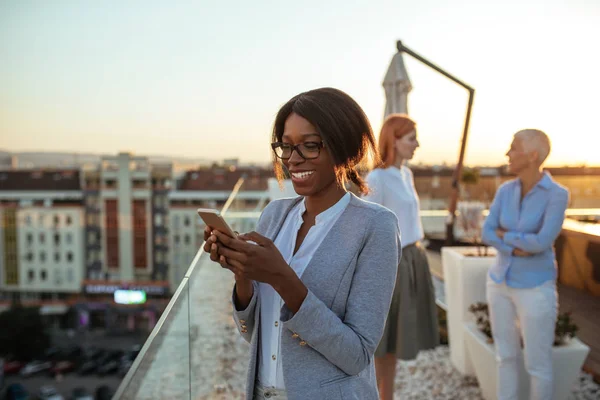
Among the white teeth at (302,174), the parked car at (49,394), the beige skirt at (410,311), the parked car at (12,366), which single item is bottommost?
the parked car at (12,366)

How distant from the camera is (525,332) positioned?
2428mm

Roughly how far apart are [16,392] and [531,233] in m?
55.3

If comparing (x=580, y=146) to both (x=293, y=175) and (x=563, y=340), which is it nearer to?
(x=563, y=340)

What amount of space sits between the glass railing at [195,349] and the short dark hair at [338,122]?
62cm

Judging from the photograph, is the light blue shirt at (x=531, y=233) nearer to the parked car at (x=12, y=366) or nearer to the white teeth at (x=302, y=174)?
the white teeth at (x=302, y=174)

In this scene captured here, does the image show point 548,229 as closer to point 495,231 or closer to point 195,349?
point 495,231

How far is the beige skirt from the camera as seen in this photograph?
2.51 m

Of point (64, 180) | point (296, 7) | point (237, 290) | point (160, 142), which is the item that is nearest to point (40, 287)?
point (64, 180)

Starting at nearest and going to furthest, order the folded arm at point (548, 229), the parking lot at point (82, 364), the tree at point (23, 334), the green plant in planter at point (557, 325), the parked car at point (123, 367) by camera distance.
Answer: the folded arm at point (548, 229) → the green plant in planter at point (557, 325) → the parked car at point (123, 367) → the parking lot at point (82, 364) → the tree at point (23, 334)

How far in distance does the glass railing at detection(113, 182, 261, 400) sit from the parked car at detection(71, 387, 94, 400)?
45.4 metres

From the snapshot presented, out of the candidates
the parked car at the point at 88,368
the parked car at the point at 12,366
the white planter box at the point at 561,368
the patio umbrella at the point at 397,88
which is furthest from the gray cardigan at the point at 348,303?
the parked car at the point at 12,366

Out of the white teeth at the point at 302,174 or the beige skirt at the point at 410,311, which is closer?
the white teeth at the point at 302,174

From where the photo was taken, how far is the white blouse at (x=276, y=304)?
110 cm

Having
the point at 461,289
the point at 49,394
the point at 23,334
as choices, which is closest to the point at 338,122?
the point at 461,289
